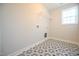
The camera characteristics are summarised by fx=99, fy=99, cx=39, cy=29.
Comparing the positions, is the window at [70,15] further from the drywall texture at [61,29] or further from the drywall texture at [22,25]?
the drywall texture at [22,25]

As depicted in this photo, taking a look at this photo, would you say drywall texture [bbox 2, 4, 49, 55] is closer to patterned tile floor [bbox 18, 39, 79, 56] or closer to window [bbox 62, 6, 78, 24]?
patterned tile floor [bbox 18, 39, 79, 56]

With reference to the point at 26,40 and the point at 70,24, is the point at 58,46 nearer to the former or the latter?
the point at 70,24

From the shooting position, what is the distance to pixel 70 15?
154cm

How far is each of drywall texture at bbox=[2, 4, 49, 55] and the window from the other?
0.28 meters

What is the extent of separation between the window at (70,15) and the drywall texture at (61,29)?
5 centimetres

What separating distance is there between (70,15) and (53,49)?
23.2 inches

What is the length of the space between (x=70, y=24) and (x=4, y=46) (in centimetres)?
105

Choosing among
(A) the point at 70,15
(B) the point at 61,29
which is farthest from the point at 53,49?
(A) the point at 70,15

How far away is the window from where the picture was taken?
4.94 ft

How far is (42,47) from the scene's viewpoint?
5.04 feet

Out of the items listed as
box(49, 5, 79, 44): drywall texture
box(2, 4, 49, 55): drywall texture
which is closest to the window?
box(49, 5, 79, 44): drywall texture

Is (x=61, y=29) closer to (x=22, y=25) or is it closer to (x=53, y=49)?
(x=53, y=49)

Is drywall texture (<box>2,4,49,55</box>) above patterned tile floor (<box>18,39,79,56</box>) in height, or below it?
above

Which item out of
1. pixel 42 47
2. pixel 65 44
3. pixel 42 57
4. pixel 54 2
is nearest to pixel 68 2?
pixel 54 2
